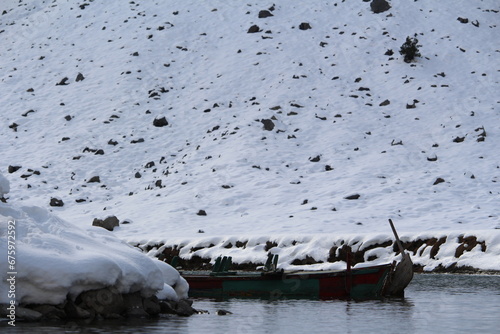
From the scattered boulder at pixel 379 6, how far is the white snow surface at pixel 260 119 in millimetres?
667

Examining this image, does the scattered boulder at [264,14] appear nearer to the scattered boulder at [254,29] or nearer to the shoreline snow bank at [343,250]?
the scattered boulder at [254,29]

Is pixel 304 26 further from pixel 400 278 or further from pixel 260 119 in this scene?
pixel 400 278

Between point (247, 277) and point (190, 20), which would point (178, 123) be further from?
point (247, 277)

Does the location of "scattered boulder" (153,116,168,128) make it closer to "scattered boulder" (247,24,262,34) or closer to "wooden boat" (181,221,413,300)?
"scattered boulder" (247,24,262,34)

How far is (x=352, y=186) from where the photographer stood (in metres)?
48.8

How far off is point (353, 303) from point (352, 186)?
2520 cm

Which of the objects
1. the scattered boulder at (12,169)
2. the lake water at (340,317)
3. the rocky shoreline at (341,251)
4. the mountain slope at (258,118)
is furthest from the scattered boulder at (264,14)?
the lake water at (340,317)

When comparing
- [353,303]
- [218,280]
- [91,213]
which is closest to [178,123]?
[91,213]

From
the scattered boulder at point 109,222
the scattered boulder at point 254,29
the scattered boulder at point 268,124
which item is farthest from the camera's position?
the scattered boulder at point 254,29

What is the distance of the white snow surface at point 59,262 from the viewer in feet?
54.0

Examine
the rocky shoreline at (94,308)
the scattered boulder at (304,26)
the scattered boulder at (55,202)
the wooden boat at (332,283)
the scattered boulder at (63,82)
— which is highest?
the rocky shoreline at (94,308)

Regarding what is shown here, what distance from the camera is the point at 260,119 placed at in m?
58.3

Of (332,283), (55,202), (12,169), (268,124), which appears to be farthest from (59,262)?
(12,169)

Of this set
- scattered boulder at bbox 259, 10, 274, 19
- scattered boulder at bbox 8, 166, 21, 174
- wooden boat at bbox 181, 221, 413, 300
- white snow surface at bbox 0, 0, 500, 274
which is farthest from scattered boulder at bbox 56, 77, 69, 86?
wooden boat at bbox 181, 221, 413, 300
